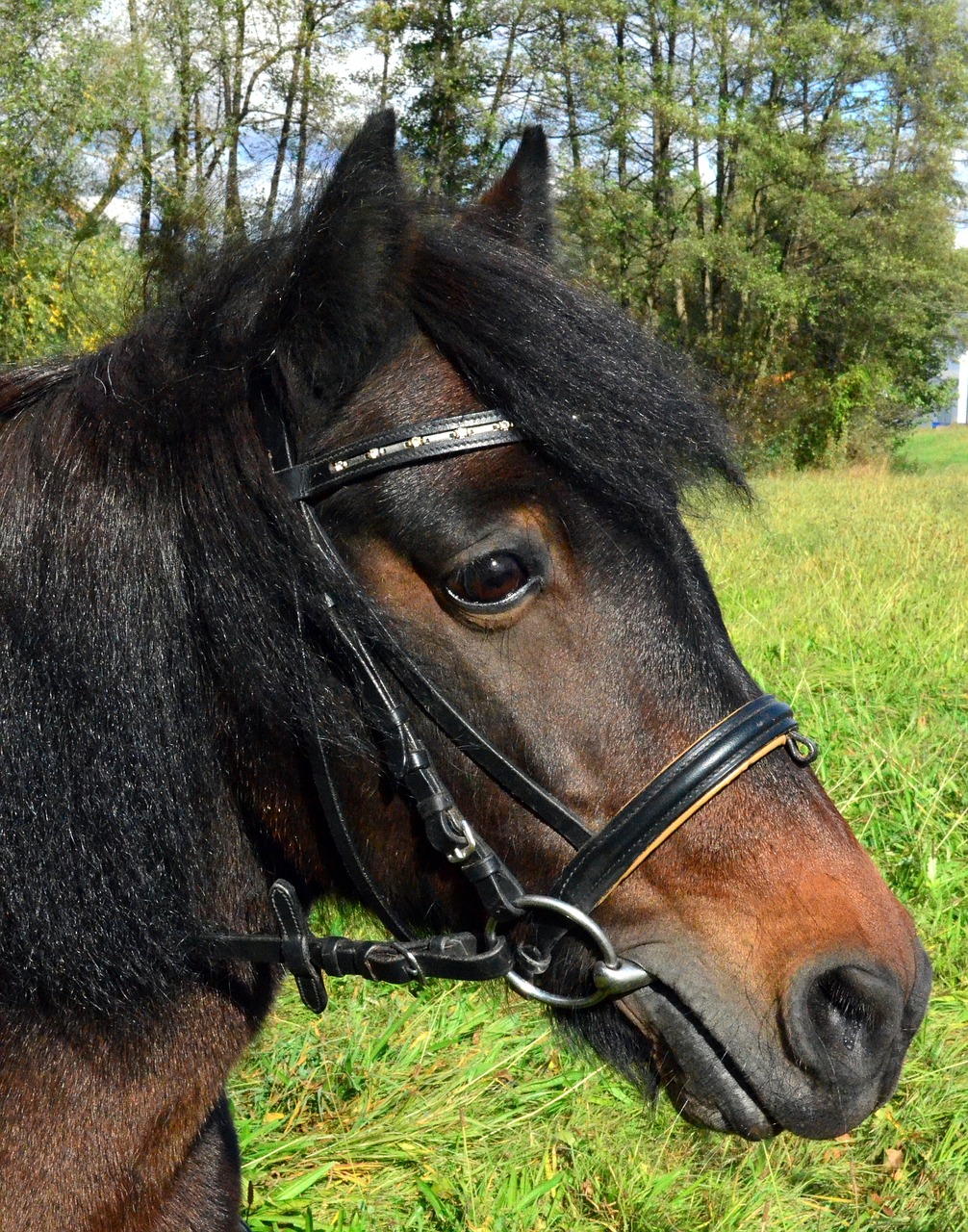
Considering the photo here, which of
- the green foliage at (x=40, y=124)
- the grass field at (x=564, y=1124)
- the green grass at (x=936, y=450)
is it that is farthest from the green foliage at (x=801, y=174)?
the grass field at (x=564, y=1124)

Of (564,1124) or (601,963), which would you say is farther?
(564,1124)

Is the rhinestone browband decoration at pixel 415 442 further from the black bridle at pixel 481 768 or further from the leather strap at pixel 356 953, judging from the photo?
the leather strap at pixel 356 953

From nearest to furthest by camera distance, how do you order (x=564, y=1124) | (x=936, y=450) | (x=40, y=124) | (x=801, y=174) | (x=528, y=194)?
(x=528, y=194)
(x=564, y=1124)
(x=40, y=124)
(x=801, y=174)
(x=936, y=450)

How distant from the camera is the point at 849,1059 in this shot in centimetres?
147

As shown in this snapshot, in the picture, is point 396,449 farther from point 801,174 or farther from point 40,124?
point 801,174

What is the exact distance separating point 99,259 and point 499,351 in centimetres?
204

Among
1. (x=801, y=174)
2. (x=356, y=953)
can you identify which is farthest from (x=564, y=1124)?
(x=801, y=174)

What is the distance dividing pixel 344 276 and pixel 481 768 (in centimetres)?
76

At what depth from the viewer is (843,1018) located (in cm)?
145

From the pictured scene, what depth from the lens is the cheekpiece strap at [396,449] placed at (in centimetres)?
148

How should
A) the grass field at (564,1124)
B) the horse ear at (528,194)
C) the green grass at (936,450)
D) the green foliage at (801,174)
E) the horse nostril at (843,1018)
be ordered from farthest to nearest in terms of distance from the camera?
the green grass at (936,450) → the green foliage at (801,174) → the grass field at (564,1124) → the horse ear at (528,194) → the horse nostril at (843,1018)

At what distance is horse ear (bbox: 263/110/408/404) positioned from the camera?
146 centimetres

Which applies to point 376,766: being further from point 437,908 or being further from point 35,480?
point 35,480

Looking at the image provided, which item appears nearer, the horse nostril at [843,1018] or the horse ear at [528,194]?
the horse nostril at [843,1018]
